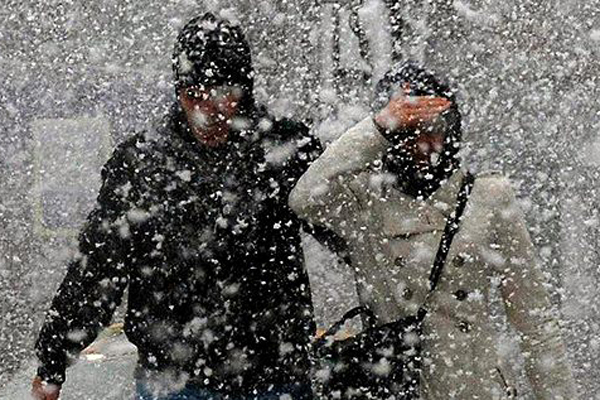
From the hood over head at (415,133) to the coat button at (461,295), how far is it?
226mm

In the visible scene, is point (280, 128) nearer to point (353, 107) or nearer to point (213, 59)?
point (213, 59)

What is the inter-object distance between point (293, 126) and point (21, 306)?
5723mm

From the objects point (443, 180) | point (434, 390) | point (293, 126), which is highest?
point (293, 126)

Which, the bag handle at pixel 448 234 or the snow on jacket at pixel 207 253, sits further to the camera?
the bag handle at pixel 448 234

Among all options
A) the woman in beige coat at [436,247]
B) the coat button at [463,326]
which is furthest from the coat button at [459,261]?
the coat button at [463,326]

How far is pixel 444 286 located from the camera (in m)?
2.59

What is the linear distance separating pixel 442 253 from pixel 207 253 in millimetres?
522

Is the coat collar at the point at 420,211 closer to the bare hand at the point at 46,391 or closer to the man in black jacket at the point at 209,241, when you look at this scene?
the man in black jacket at the point at 209,241

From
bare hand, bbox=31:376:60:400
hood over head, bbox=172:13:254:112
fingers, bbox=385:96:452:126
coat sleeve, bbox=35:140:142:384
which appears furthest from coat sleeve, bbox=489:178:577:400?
bare hand, bbox=31:376:60:400

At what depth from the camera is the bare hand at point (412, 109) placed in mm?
2496

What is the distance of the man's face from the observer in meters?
2.41

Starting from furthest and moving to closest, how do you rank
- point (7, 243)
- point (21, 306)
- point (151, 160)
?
point (7, 243) → point (21, 306) → point (151, 160)

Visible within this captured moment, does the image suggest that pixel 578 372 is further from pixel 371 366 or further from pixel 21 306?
pixel 371 366

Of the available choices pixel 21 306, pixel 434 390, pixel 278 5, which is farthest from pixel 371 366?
pixel 278 5
